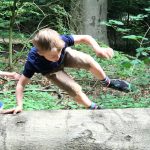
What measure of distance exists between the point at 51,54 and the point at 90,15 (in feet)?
22.6

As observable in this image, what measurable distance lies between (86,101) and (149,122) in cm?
151

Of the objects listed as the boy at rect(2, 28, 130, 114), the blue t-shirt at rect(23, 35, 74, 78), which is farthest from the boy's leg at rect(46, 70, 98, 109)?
the blue t-shirt at rect(23, 35, 74, 78)

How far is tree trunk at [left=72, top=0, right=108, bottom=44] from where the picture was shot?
380 inches

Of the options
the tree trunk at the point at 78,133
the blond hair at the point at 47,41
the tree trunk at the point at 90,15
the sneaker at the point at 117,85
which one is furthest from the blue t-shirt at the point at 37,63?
the tree trunk at the point at 90,15

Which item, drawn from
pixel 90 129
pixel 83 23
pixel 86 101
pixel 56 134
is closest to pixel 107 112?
pixel 90 129

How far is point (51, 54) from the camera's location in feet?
10.3

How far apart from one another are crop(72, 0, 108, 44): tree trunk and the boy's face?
6.24 metres

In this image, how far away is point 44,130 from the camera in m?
2.26

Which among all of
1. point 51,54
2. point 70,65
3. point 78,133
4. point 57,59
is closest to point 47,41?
point 51,54

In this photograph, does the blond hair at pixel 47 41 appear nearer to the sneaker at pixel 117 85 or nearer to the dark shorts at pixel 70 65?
the dark shorts at pixel 70 65

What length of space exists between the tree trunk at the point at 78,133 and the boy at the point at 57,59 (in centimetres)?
59

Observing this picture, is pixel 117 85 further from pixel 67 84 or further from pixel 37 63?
pixel 37 63

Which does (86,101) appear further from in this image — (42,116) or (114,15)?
(114,15)

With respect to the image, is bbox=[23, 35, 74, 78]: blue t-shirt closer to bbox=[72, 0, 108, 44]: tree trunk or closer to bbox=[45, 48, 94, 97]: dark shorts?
bbox=[45, 48, 94, 97]: dark shorts
